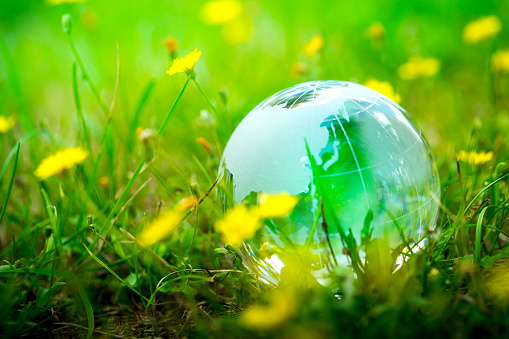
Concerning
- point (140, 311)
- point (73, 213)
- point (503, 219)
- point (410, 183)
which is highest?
point (410, 183)

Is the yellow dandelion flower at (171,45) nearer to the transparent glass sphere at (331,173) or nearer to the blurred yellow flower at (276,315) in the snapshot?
the transparent glass sphere at (331,173)

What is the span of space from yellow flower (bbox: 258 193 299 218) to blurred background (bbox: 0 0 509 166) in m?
1.05

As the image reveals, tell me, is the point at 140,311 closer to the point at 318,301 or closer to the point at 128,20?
the point at 318,301

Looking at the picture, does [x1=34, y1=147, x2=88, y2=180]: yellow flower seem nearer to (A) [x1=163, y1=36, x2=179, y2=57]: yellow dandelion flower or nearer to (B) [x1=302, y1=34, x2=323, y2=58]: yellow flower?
(A) [x1=163, y1=36, x2=179, y2=57]: yellow dandelion flower

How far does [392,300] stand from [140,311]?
33.9 inches

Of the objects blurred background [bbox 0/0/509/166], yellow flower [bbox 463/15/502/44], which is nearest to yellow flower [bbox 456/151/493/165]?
blurred background [bbox 0/0/509/166]

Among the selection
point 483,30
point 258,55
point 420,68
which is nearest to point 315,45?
point 420,68

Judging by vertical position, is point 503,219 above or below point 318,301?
above

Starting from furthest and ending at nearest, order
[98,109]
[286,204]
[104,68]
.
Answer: [104,68], [98,109], [286,204]

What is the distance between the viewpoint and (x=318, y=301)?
1.07 m

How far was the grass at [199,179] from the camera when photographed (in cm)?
124

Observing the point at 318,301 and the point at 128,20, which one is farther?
the point at 128,20

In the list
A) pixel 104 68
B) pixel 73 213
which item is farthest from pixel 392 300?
pixel 104 68

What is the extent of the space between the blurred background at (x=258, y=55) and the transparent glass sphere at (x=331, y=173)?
86 cm
